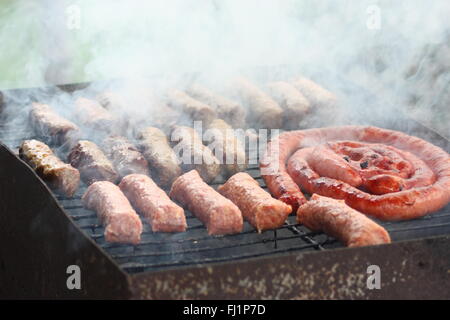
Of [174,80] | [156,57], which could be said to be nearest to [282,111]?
[174,80]

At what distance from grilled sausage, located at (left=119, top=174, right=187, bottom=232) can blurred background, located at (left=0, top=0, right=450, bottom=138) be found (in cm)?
252

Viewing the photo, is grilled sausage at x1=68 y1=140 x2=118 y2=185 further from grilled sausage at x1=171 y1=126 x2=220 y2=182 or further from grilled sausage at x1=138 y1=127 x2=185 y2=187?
grilled sausage at x1=171 y1=126 x2=220 y2=182

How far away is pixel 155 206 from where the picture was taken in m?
3.87

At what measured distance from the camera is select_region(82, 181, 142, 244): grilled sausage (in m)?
3.69

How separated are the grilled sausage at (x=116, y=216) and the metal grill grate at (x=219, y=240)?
0.05 m

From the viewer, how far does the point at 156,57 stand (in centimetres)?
770

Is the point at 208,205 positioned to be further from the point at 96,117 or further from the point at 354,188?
the point at 96,117

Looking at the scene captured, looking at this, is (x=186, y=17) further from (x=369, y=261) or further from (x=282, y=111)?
(x=369, y=261)

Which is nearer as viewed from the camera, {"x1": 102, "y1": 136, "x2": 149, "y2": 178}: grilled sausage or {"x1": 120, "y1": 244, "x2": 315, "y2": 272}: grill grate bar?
{"x1": 120, "y1": 244, "x2": 315, "y2": 272}: grill grate bar

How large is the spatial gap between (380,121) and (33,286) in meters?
3.21

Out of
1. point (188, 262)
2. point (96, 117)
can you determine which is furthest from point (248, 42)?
point (188, 262)

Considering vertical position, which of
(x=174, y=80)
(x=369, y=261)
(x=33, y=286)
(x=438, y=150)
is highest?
(x=174, y=80)

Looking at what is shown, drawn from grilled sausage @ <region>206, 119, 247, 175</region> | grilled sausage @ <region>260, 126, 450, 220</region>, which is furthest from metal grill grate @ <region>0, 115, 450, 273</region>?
grilled sausage @ <region>206, 119, 247, 175</region>

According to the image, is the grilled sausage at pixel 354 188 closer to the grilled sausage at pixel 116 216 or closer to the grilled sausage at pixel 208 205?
the grilled sausage at pixel 208 205
